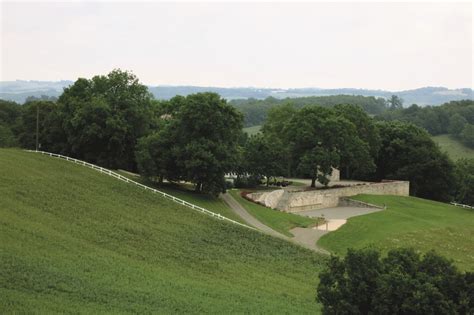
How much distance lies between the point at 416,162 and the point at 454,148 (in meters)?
73.4

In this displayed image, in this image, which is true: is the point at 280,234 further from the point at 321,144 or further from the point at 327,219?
the point at 321,144

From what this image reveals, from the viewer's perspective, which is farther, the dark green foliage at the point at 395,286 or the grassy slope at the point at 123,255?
the grassy slope at the point at 123,255

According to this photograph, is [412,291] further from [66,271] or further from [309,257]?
[309,257]

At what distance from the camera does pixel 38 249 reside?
30203 millimetres

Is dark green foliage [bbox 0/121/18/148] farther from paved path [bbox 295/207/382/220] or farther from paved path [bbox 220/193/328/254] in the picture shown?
paved path [bbox 295/207/382/220]

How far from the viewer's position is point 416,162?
3214 inches

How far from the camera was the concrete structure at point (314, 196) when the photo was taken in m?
60.0

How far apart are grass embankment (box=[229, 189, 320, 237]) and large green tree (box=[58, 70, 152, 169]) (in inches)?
489

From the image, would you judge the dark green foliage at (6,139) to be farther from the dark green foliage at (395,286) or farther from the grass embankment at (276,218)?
the dark green foliage at (395,286)

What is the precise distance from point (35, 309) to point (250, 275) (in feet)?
46.1

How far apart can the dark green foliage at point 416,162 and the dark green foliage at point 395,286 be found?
199 ft

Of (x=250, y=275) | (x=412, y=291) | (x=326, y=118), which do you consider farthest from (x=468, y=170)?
(x=412, y=291)

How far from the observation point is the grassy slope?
25.3 m

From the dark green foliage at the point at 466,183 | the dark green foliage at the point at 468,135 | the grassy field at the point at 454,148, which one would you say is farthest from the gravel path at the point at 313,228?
the dark green foliage at the point at 468,135
